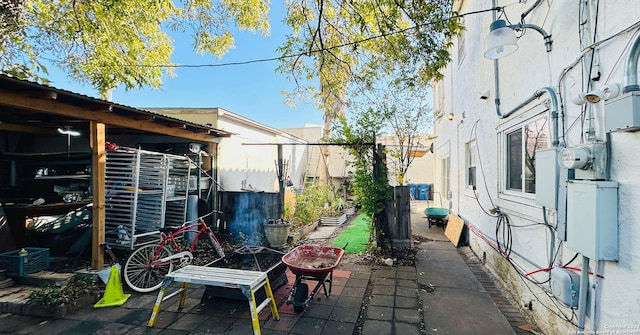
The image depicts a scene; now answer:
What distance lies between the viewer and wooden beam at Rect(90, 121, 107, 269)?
4699 millimetres

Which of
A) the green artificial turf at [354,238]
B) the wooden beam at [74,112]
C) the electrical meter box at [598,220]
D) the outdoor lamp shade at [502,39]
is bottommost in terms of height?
the green artificial turf at [354,238]

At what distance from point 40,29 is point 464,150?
450 inches

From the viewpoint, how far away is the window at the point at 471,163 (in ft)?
21.7

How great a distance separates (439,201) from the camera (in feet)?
39.1

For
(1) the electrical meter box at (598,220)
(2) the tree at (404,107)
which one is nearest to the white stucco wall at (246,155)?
(2) the tree at (404,107)

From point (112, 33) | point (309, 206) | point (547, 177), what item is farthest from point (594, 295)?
point (112, 33)

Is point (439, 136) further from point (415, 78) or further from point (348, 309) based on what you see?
point (348, 309)

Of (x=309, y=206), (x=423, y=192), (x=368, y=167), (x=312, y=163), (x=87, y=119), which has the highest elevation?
(x=87, y=119)

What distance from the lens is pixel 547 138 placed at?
3.42m

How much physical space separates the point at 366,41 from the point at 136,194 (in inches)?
212

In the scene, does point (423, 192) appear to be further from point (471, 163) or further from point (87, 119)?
point (87, 119)

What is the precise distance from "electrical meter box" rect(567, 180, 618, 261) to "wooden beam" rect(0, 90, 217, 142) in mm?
6275

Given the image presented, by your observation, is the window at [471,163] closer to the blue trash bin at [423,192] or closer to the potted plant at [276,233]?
the potted plant at [276,233]

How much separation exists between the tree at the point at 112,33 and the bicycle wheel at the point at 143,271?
4.94 meters
